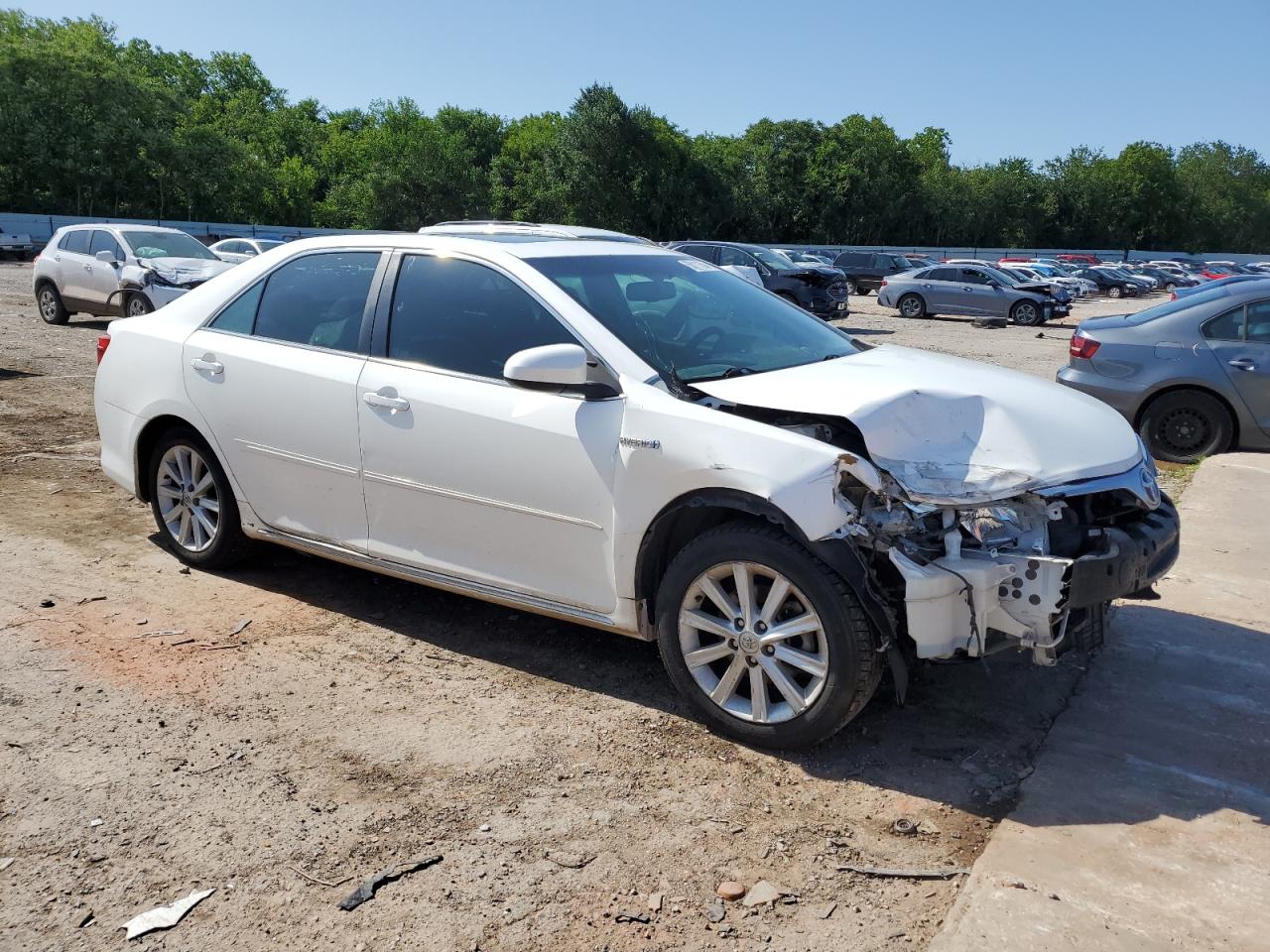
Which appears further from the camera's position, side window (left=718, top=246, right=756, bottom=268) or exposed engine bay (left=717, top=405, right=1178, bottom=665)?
side window (left=718, top=246, right=756, bottom=268)

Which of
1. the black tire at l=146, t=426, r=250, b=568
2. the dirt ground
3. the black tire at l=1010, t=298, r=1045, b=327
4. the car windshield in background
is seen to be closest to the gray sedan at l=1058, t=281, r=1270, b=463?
the dirt ground

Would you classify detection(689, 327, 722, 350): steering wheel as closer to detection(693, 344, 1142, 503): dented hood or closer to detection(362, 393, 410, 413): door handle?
detection(693, 344, 1142, 503): dented hood

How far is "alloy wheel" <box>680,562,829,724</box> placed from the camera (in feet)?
11.6

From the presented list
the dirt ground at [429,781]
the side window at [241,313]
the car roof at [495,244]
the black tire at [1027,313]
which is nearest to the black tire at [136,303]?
the dirt ground at [429,781]

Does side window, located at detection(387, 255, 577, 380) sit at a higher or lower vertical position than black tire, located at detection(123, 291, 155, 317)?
higher

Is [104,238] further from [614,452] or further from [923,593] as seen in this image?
[923,593]

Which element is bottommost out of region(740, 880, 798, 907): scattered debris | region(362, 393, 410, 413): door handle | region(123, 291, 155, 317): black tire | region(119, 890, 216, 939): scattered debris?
region(119, 890, 216, 939): scattered debris

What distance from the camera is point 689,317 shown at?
4480 mm

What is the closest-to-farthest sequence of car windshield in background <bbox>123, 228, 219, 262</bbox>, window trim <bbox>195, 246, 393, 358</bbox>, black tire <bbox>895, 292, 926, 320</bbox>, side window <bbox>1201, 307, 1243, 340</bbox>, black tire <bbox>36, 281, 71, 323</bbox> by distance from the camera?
1. window trim <bbox>195, 246, 393, 358</bbox>
2. side window <bbox>1201, 307, 1243, 340</bbox>
3. car windshield in background <bbox>123, 228, 219, 262</bbox>
4. black tire <bbox>36, 281, 71, 323</bbox>
5. black tire <bbox>895, 292, 926, 320</bbox>

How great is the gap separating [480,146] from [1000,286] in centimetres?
6430

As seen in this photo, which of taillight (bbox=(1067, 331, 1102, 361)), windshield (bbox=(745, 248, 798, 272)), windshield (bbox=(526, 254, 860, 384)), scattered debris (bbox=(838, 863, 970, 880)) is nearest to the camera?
scattered debris (bbox=(838, 863, 970, 880))

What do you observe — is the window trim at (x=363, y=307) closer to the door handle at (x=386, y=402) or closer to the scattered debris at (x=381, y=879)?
the door handle at (x=386, y=402)

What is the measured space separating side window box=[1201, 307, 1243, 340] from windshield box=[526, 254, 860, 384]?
5220 mm

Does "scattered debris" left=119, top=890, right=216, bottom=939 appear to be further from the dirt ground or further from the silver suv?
the silver suv
